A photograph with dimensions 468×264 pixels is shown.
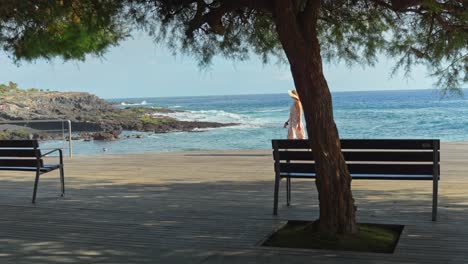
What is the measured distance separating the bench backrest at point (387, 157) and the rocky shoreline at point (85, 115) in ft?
60.3

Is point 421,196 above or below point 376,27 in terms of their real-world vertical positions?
below

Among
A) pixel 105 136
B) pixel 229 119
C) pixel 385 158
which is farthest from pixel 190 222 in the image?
pixel 229 119

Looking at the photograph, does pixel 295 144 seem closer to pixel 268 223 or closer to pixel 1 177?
pixel 268 223

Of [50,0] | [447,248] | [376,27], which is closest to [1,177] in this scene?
[50,0]

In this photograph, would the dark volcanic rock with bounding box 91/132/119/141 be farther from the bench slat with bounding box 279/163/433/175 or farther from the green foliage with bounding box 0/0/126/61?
the bench slat with bounding box 279/163/433/175

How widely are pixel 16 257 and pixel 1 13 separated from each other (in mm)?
1924

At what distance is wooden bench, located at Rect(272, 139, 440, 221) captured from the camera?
16.7ft

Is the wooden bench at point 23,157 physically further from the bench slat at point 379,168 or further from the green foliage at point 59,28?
the bench slat at point 379,168

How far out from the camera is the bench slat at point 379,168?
5.19m

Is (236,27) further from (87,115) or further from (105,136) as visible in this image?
(87,115)

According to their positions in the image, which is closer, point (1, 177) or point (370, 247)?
point (370, 247)

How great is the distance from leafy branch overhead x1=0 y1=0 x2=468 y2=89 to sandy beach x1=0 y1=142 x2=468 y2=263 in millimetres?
1637

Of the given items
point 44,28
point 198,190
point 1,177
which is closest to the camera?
point 44,28

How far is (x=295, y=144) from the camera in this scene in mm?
5555
